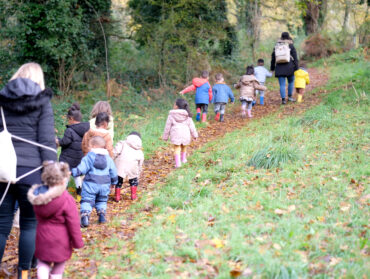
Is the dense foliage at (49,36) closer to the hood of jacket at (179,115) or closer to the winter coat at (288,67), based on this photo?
the winter coat at (288,67)

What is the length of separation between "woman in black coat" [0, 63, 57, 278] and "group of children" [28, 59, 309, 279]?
20 centimetres

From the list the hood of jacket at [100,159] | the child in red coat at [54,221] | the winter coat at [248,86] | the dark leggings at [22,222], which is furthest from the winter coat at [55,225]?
the winter coat at [248,86]

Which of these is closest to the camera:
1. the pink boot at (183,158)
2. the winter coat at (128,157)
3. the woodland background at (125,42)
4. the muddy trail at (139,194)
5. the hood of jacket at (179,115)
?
the muddy trail at (139,194)

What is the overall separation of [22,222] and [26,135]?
0.89 meters

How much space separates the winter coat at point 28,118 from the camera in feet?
13.9

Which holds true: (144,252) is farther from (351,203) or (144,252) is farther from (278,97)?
(278,97)

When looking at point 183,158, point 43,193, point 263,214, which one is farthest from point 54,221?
point 183,158

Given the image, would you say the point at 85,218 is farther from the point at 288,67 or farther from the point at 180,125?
the point at 288,67

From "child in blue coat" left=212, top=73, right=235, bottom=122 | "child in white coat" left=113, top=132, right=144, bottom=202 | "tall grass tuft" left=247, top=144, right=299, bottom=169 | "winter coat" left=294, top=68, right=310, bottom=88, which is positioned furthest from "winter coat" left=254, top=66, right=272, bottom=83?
"child in white coat" left=113, top=132, right=144, bottom=202

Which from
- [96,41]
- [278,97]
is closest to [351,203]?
[278,97]

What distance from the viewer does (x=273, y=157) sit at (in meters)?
7.61

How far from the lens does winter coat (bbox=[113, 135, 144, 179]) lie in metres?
7.28

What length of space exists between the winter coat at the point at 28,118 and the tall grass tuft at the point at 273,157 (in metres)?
4.16

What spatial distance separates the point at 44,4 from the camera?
1415 cm
